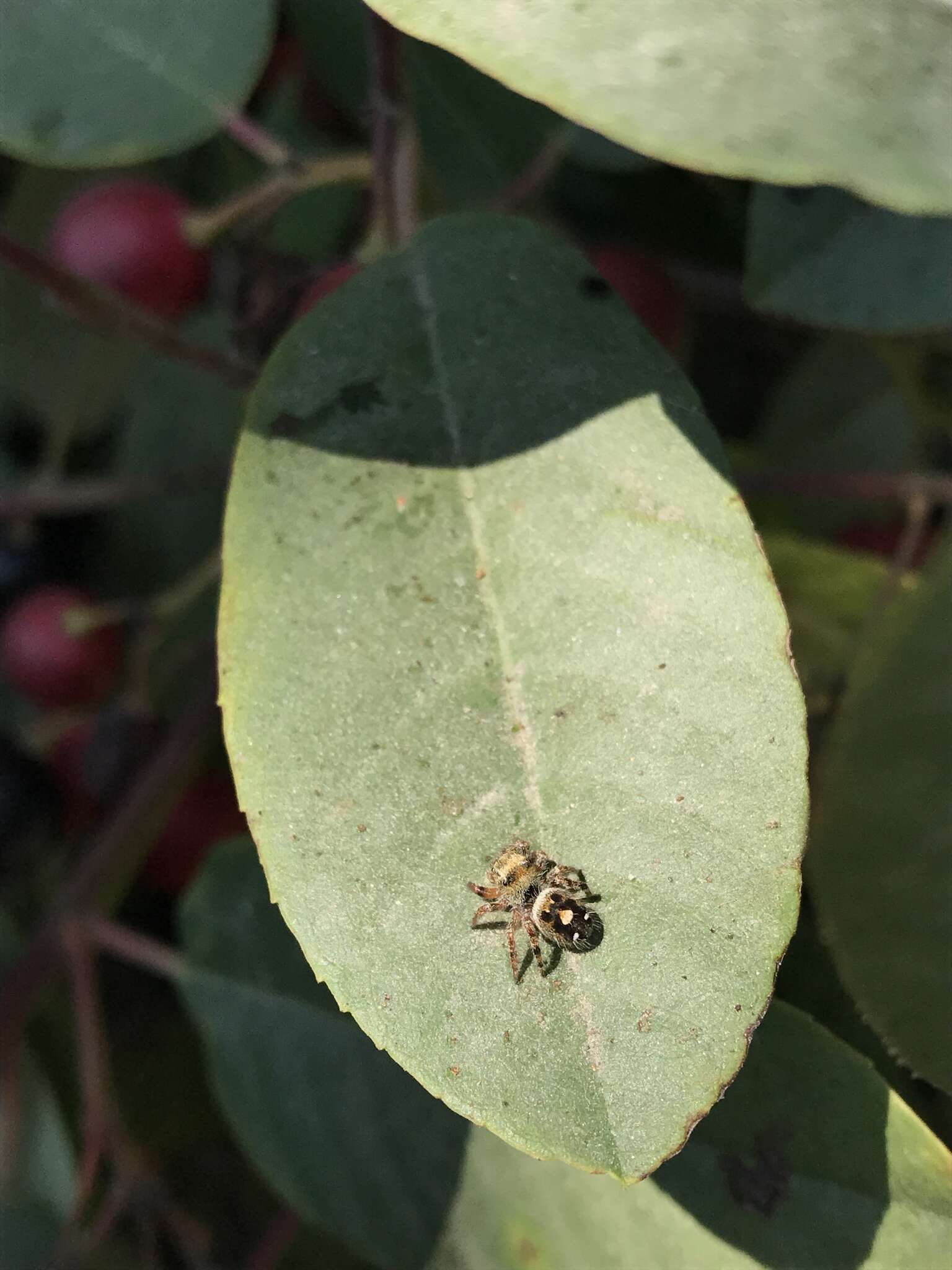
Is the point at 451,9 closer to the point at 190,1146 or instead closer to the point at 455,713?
the point at 455,713

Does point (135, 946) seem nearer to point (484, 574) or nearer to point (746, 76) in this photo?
point (484, 574)

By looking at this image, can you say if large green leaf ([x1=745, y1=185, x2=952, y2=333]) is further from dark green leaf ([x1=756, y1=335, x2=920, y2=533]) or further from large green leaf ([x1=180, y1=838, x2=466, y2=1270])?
large green leaf ([x1=180, y1=838, x2=466, y2=1270])

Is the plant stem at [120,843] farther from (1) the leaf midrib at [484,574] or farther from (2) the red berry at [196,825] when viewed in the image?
(1) the leaf midrib at [484,574]

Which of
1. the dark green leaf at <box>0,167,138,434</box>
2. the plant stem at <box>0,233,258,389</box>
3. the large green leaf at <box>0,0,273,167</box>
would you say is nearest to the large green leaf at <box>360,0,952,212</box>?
the large green leaf at <box>0,0,273,167</box>

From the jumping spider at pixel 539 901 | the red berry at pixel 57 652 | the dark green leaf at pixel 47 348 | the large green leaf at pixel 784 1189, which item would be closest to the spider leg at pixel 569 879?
the jumping spider at pixel 539 901

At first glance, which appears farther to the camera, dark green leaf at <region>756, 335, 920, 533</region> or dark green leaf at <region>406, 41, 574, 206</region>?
dark green leaf at <region>756, 335, 920, 533</region>
